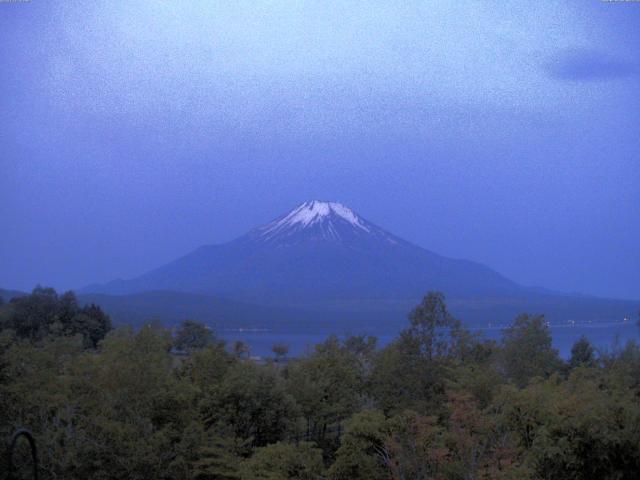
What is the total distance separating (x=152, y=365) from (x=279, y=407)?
103 inches

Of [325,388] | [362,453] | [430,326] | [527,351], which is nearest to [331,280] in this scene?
[527,351]

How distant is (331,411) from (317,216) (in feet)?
357

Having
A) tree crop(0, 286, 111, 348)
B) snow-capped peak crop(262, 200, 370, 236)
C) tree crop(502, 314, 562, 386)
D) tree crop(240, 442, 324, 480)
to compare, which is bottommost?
tree crop(240, 442, 324, 480)

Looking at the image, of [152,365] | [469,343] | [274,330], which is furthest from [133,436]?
[274,330]

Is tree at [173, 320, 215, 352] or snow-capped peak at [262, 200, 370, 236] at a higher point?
snow-capped peak at [262, 200, 370, 236]

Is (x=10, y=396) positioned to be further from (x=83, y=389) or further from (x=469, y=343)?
(x=469, y=343)

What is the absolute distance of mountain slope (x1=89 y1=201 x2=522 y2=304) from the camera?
109688mm

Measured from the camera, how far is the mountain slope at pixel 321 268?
109688 mm

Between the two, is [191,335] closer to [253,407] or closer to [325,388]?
[325,388]

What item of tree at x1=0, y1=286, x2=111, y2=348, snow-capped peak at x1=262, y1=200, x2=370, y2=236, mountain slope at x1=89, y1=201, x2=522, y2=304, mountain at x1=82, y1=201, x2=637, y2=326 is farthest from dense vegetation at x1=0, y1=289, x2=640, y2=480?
snow-capped peak at x1=262, y1=200, x2=370, y2=236

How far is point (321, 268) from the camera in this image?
4528 inches

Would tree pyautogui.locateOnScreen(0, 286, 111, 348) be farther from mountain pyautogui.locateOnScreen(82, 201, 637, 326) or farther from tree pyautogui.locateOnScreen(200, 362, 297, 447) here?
mountain pyautogui.locateOnScreen(82, 201, 637, 326)

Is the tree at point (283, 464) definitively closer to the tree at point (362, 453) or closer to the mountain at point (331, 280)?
the tree at point (362, 453)

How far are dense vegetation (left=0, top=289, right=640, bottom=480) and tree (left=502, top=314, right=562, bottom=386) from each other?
4 centimetres
